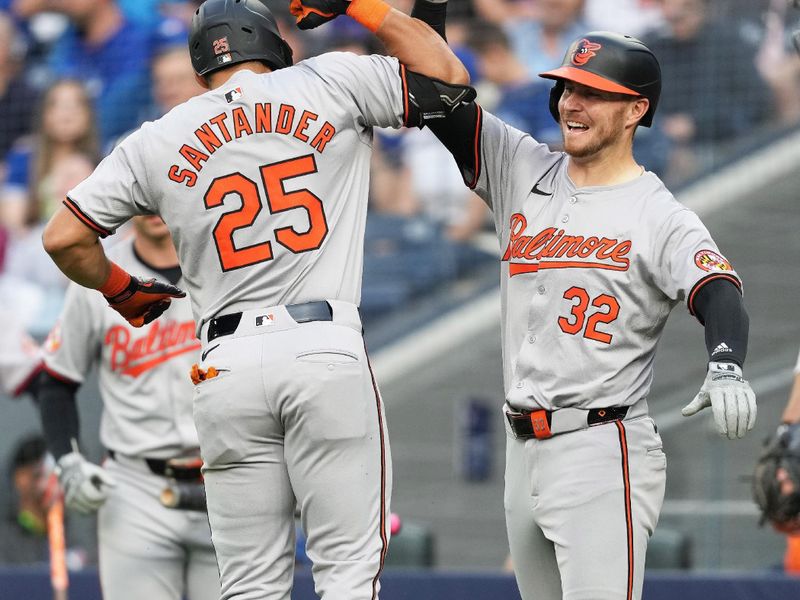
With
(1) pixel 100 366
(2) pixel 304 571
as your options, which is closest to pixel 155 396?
(1) pixel 100 366

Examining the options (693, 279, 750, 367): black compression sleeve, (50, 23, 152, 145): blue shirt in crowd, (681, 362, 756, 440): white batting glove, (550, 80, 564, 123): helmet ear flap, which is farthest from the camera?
(50, 23, 152, 145): blue shirt in crowd

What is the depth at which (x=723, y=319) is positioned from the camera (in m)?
3.37

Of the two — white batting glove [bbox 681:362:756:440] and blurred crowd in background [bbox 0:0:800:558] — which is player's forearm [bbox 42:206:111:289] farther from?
blurred crowd in background [bbox 0:0:800:558]

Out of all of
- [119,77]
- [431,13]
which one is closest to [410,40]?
[431,13]

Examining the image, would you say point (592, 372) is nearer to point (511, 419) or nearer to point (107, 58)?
point (511, 419)

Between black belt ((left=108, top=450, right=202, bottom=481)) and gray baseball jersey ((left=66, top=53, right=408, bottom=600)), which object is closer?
gray baseball jersey ((left=66, top=53, right=408, bottom=600))

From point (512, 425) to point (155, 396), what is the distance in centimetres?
140

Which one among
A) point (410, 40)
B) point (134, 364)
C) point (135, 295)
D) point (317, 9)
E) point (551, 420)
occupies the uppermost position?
point (317, 9)

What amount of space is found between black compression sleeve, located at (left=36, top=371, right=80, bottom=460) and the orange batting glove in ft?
3.39

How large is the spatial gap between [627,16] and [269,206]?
526cm

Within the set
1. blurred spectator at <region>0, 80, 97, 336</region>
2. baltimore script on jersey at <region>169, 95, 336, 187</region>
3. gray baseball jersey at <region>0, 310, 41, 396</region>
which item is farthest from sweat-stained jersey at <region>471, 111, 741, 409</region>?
blurred spectator at <region>0, 80, 97, 336</region>

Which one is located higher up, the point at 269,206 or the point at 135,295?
the point at 269,206

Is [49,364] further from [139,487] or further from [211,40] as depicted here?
[211,40]

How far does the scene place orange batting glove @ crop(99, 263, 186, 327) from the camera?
3.68 meters
